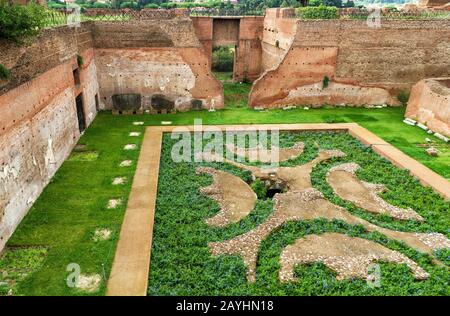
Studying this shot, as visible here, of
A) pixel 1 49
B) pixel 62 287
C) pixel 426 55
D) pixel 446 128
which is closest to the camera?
pixel 62 287

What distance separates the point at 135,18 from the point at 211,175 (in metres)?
10.1

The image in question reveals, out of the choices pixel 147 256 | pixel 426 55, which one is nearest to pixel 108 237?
pixel 147 256

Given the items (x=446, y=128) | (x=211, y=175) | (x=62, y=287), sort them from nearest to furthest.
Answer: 1. (x=62, y=287)
2. (x=211, y=175)
3. (x=446, y=128)

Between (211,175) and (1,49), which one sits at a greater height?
(1,49)

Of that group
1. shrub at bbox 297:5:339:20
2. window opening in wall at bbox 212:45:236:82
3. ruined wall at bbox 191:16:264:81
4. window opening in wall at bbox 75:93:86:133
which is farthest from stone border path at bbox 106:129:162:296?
window opening in wall at bbox 212:45:236:82

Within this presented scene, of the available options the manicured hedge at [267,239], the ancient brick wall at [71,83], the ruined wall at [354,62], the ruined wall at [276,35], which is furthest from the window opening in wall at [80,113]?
the ruined wall at [276,35]

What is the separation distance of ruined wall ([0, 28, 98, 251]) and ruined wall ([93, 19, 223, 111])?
3.09m

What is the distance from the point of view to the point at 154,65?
18750mm

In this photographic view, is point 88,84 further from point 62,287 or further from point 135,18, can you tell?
point 62,287

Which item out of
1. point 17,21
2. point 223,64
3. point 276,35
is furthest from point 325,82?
point 17,21

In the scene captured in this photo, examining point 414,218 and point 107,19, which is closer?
point 414,218

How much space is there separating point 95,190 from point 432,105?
14.6 metres

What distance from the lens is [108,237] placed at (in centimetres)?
915

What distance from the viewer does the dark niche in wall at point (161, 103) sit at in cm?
1925
